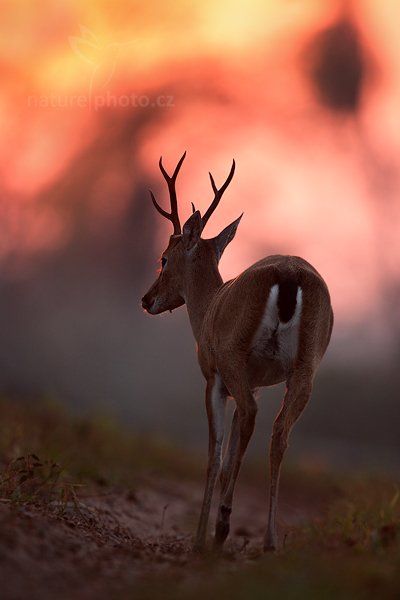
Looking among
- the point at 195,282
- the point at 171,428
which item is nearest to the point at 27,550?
the point at 195,282

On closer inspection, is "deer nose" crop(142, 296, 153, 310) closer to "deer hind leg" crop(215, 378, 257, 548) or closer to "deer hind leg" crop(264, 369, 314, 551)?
"deer hind leg" crop(215, 378, 257, 548)

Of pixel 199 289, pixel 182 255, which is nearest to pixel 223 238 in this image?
pixel 182 255

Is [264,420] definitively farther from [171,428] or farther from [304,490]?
[304,490]

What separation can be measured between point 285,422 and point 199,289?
6.67ft

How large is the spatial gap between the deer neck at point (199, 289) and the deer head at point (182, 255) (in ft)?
0.04

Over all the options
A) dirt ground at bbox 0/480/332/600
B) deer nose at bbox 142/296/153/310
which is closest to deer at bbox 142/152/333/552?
dirt ground at bbox 0/480/332/600

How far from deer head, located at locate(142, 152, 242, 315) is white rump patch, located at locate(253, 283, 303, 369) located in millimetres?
1738

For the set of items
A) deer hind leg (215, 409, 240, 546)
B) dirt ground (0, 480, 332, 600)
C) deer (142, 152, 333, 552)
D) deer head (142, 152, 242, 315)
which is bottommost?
dirt ground (0, 480, 332, 600)

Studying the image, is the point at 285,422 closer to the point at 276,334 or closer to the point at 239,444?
the point at 239,444

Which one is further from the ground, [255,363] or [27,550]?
[255,363]

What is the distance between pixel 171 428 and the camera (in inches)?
1033

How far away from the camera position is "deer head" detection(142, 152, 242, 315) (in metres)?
8.09

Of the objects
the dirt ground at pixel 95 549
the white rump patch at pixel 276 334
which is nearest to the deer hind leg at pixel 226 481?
the dirt ground at pixel 95 549

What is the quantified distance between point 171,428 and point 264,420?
247 centimetres
